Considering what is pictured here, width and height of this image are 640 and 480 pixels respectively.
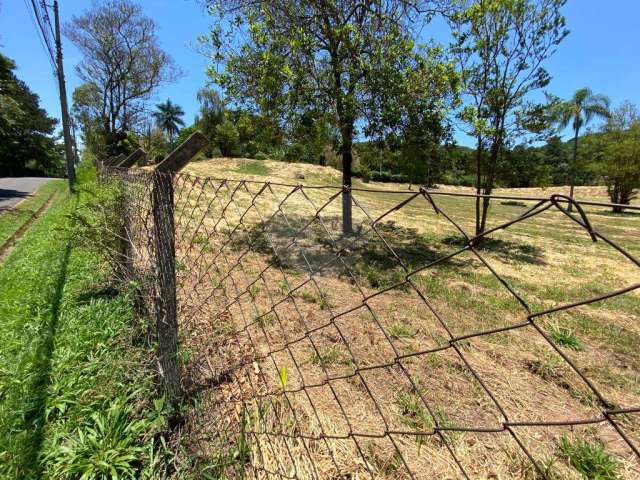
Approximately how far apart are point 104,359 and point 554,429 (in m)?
2.50

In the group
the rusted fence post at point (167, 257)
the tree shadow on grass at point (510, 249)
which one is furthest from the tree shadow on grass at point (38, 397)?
the tree shadow on grass at point (510, 249)

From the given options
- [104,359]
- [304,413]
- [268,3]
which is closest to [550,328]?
[304,413]

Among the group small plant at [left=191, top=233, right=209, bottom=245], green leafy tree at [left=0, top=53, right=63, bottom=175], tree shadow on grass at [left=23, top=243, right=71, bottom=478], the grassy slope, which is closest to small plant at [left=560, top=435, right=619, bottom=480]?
the grassy slope

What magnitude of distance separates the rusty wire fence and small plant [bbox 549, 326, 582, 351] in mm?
16

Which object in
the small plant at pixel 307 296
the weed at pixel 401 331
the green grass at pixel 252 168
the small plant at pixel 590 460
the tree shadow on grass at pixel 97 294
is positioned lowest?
the small plant at pixel 590 460

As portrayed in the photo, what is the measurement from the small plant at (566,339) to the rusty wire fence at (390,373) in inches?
0.6

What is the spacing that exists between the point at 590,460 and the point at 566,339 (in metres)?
1.47

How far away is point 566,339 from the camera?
8.72 ft

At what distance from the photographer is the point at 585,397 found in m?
1.96

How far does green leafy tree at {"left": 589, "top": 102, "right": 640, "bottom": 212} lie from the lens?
17.7 m

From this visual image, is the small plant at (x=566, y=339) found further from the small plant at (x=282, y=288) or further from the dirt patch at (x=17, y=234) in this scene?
the dirt patch at (x=17, y=234)

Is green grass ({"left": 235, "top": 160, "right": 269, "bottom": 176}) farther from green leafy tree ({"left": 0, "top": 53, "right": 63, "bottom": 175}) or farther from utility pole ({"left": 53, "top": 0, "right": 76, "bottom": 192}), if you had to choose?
green leafy tree ({"left": 0, "top": 53, "right": 63, "bottom": 175})

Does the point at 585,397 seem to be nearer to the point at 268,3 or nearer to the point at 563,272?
the point at 563,272

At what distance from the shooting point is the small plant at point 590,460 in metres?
1.40
